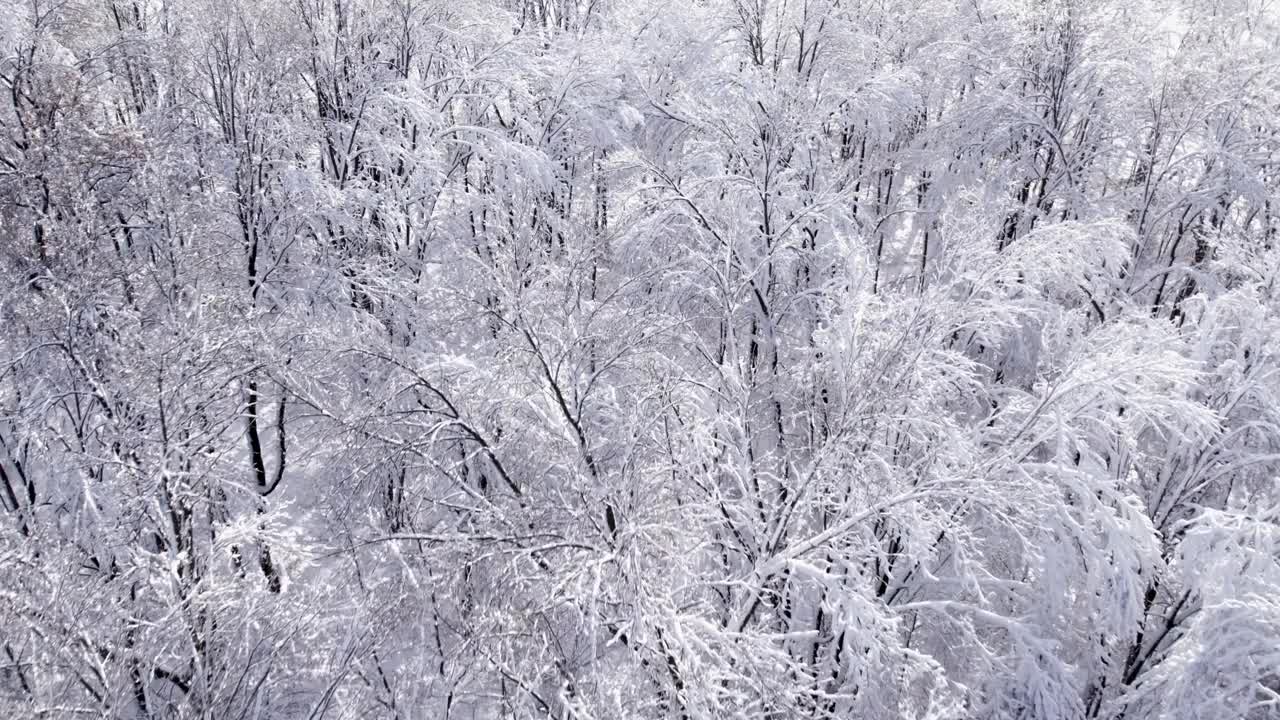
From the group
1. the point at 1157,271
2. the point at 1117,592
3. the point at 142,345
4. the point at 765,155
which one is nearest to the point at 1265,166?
the point at 1157,271

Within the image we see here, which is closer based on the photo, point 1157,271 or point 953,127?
point 1157,271

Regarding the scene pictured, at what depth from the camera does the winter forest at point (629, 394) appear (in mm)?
7406

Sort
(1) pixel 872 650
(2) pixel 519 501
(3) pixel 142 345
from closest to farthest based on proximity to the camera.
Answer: (1) pixel 872 650
(2) pixel 519 501
(3) pixel 142 345

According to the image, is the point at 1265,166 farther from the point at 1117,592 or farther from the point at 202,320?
the point at 202,320

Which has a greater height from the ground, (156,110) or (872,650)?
(156,110)

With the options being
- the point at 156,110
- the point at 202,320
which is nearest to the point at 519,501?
the point at 202,320

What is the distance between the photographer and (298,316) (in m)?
12.3

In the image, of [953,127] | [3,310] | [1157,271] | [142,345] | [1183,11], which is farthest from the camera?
[1183,11]

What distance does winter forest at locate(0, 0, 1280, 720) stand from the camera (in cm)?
741

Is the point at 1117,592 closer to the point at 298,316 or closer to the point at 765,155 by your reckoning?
the point at 765,155

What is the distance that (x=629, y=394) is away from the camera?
9.79 meters

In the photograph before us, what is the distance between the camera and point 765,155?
1213 centimetres

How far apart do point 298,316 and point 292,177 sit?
2.42 m

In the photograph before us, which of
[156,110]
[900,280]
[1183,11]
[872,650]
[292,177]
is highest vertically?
[1183,11]
